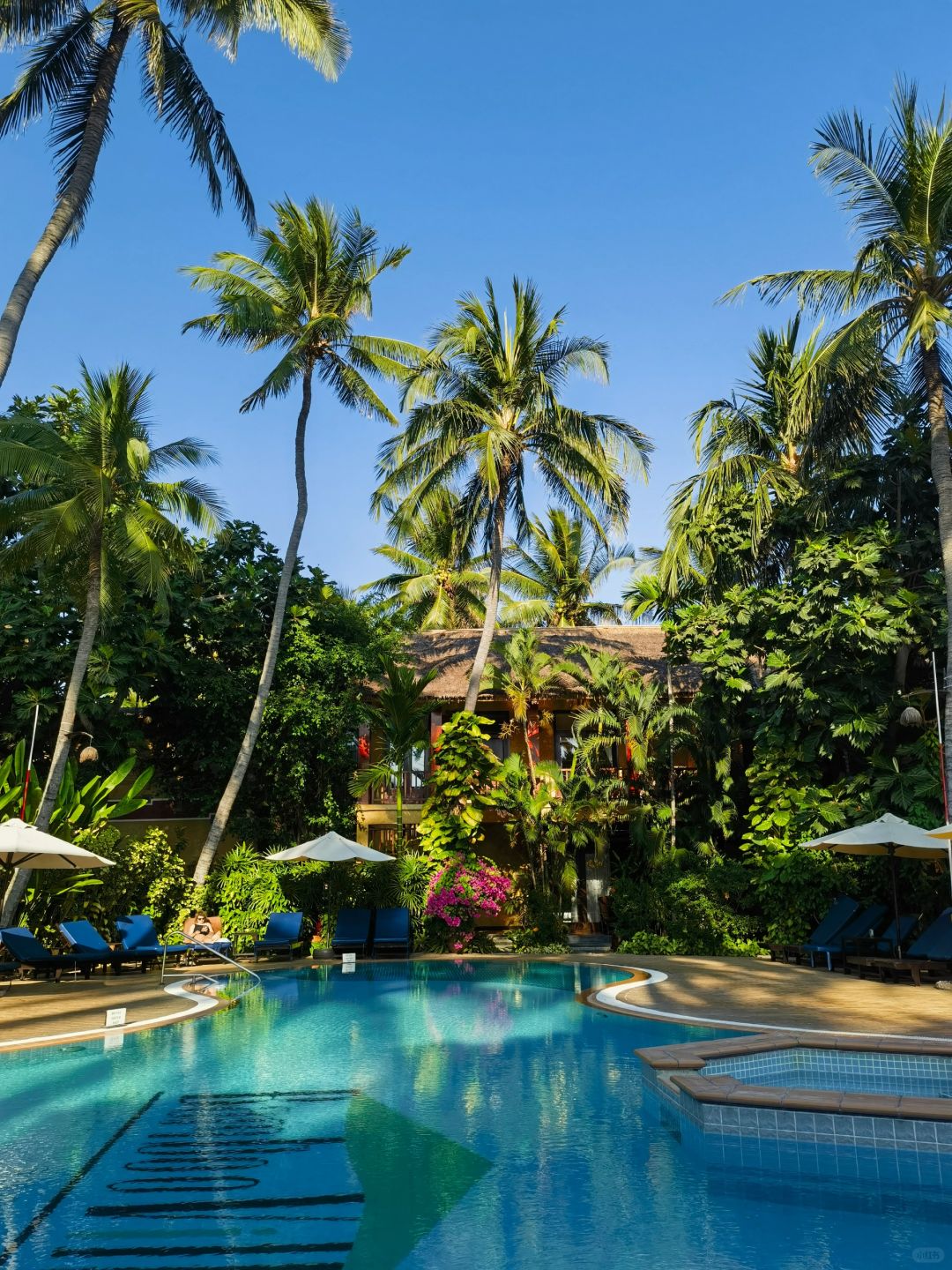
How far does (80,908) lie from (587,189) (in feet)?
49.8

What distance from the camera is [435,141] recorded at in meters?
17.1

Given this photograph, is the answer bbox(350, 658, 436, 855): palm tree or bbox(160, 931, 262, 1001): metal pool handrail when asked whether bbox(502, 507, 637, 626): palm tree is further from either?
bbox(160, 931, 262, 1001): metal pool handrail

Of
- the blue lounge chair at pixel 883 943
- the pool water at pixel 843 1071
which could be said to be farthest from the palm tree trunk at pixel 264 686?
the pool water at pixel 843 1071

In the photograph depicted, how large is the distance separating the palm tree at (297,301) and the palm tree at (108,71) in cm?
463

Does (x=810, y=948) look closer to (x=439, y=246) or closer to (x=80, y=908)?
→ (x=80, y=908)

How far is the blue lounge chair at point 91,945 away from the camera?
1516 centimetres

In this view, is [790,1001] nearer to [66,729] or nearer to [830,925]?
[830,925]

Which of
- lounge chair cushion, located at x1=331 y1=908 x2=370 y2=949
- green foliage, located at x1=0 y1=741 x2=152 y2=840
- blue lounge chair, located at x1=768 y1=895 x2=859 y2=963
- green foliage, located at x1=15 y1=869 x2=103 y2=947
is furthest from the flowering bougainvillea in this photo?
green foliage, located at x1=15 y1=869 x2=103 y2=947

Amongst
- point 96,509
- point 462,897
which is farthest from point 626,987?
point 96,509

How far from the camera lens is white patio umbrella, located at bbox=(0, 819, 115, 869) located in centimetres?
1321

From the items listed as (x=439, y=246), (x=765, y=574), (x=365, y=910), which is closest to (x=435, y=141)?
(x=439, y=246)

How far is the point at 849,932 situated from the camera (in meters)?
15.3

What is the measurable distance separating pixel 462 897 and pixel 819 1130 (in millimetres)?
12891

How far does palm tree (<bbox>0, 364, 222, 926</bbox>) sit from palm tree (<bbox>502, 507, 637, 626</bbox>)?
15126 mm
